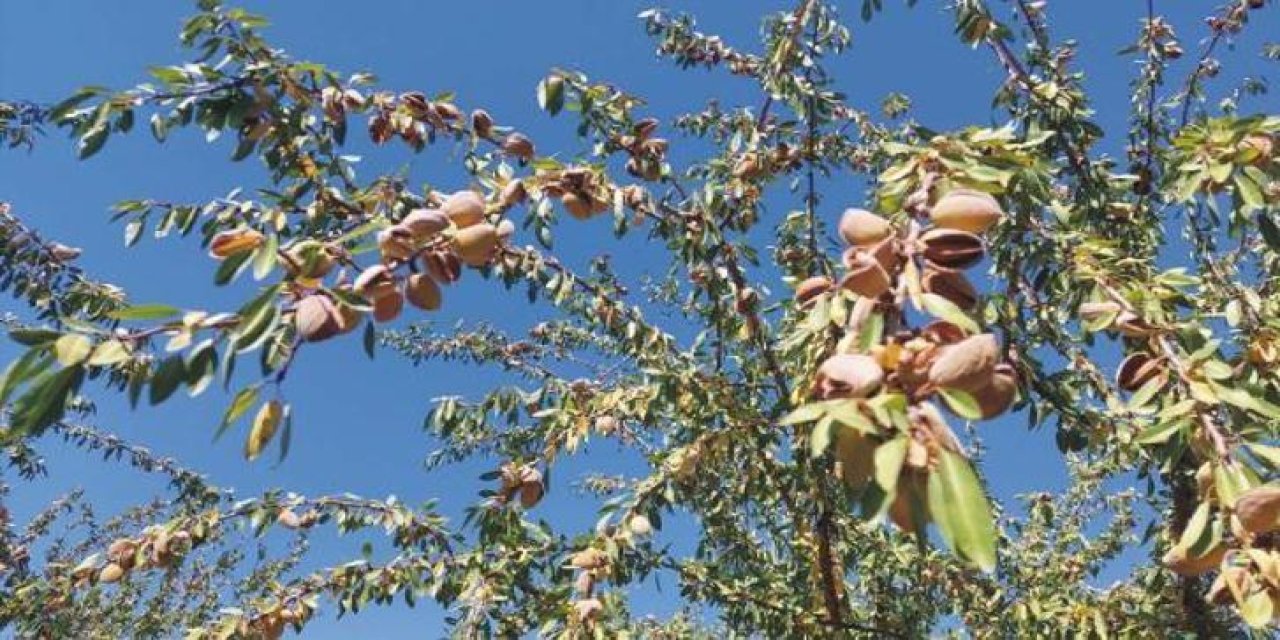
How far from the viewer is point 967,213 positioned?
3.76 feet

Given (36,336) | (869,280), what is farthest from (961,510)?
(36,336)

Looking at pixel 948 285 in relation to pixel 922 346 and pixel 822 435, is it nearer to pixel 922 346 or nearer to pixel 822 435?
pixel 922 346

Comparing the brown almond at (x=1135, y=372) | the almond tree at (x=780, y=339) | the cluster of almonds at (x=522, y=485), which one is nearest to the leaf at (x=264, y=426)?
the almond tree at (x=780, y=339)

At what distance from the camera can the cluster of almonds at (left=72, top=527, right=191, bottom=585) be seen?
2.65 m

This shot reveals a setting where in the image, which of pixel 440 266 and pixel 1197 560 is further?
pixel 440 266

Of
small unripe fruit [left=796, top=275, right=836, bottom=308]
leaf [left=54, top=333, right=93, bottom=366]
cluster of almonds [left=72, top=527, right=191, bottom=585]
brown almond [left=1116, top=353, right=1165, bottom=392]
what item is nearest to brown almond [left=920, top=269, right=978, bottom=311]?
small unripe fruit [left=796, top=275, right=836, bottom=308]

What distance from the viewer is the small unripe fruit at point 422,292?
4.18ft

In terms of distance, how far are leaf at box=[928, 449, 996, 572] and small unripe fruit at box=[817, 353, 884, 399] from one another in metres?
0.10

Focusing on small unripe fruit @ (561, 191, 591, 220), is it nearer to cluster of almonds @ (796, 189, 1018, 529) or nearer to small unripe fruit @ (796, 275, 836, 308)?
small unripe fruit @ (796, 275, 836, 308)

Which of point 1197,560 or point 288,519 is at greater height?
point 288,519

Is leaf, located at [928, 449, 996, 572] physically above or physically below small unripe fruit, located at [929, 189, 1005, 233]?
below

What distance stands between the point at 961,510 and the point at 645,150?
76.2 inches

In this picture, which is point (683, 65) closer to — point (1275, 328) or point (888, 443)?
point (1275, 328)

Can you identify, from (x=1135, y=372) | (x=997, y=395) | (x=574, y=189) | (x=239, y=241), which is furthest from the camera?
(x=574, y=189)
